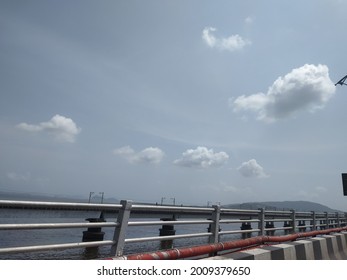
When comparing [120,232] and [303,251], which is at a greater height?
[120,232]

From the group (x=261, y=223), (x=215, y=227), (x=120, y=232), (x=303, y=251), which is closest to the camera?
(x=120, y=232)

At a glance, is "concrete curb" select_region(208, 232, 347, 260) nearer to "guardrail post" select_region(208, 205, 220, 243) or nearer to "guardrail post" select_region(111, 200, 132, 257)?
"guardrail post" select_region(208, 205, 220, 243)

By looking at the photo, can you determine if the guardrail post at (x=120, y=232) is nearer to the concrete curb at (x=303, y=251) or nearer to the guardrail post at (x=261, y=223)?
the concrete curb at (x=303, y=251)

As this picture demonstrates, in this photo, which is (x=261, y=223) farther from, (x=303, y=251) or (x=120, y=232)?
(x=120, y=232)

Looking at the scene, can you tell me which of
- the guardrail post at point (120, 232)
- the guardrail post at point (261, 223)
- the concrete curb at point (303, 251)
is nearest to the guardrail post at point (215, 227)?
the concrete curb at point (303, 251)

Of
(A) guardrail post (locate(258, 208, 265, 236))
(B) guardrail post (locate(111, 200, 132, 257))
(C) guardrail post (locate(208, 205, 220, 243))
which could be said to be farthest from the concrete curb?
(B) guardrail post (locate(111, 200, 132, 257))

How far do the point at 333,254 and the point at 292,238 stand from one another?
5.99 ft

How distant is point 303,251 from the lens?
7418 millimetres

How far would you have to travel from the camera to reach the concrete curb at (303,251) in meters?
5.58

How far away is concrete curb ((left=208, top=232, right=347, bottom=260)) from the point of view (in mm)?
5578

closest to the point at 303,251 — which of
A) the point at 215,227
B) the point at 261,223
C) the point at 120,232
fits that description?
the point at 261,223
